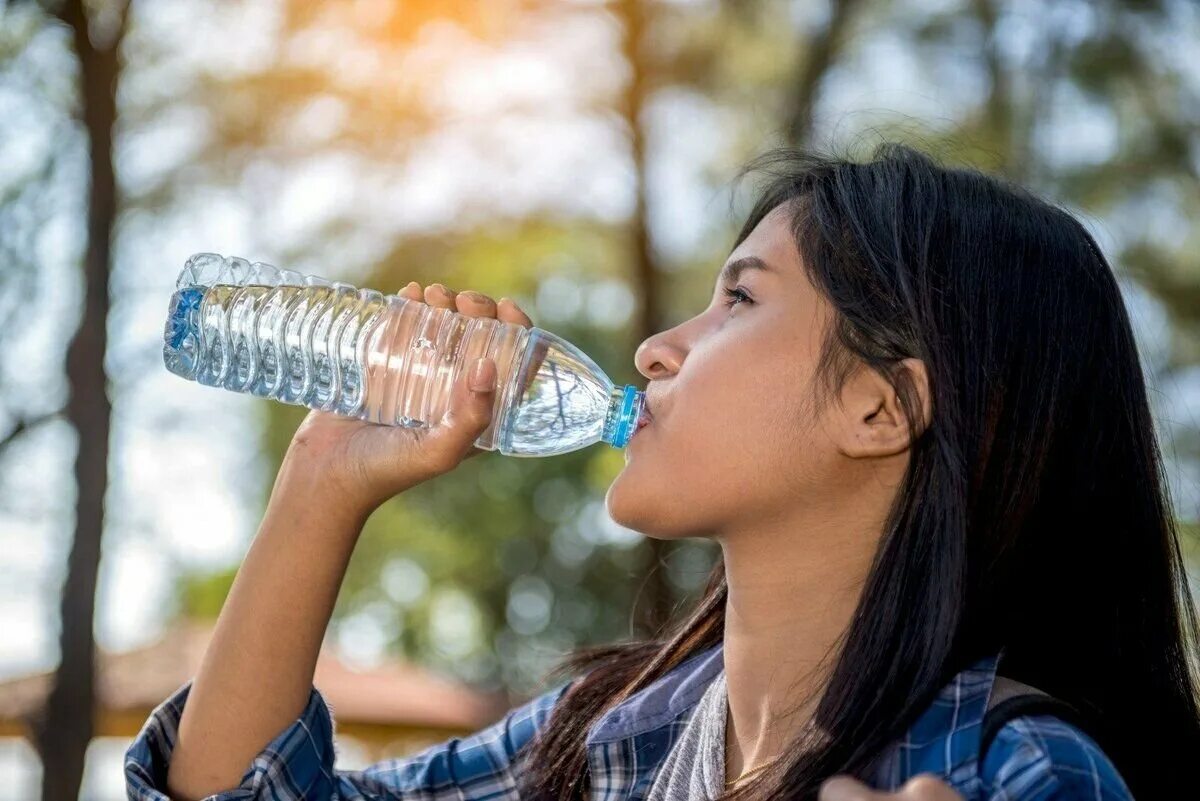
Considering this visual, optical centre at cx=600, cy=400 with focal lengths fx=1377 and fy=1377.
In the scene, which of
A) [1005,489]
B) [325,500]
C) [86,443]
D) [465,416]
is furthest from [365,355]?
[86,443]

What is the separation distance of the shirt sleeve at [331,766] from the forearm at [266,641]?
0.09ft

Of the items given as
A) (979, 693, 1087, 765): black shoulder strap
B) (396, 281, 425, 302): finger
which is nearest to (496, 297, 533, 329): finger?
(396, 281, 425, 302): finger

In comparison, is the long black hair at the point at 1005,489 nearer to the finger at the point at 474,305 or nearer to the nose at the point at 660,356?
the nose at the point at 660,356

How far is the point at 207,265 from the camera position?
2318 mm

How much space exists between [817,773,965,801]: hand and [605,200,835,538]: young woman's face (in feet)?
1.99

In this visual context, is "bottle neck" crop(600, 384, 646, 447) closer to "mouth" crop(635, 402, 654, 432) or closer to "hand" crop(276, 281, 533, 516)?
"mouth" crop(635, 402, 654, 432)

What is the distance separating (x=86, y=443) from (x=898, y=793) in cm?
354

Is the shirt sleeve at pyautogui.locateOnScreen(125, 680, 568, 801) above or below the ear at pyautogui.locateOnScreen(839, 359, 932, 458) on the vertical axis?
below

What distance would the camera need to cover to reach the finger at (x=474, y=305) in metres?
1.99

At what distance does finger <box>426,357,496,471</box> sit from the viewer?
1.80 meters

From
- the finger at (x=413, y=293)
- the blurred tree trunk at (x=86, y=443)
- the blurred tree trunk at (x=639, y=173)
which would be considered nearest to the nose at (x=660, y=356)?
the finger at (x=413, y=293)

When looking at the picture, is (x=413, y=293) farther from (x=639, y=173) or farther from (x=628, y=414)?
(x=639, y=173)

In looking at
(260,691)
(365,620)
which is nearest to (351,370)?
(260,691)

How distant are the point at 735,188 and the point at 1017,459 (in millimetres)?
823
